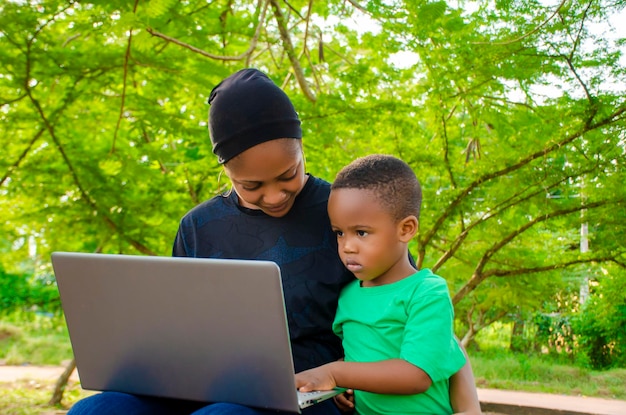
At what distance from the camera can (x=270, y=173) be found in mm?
2066

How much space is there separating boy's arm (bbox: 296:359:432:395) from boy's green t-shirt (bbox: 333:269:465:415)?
0.03m

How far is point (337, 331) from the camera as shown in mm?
2195

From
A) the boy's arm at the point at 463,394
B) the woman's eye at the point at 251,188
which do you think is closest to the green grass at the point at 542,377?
the boy's arm at the point at 463,394

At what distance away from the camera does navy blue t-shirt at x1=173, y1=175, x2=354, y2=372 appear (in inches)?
85.3

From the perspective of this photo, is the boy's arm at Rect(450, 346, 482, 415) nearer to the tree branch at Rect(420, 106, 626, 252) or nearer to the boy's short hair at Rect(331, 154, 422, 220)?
the boy's short hair at Rect(331, 154, 422, 220)

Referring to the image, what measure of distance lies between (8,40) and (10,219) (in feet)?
4.56

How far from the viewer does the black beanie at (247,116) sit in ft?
6.70

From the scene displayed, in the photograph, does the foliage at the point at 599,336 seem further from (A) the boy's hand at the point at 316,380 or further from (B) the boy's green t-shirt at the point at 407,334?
(A) the boy's hand at the point at 316,380

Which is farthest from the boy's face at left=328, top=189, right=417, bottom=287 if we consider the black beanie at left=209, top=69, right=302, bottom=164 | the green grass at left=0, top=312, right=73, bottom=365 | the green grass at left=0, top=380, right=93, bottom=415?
the green grass at left=0, top=312, right=73, bottom=365

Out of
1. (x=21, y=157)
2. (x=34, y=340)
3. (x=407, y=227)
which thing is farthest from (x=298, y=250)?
(x=34, y=340)

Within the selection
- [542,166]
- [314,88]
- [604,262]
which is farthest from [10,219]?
[604,262]

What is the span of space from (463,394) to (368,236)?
1.62 ft

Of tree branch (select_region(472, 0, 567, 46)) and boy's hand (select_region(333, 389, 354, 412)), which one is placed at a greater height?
tree branch (select_region(472, 0, 567, 46))

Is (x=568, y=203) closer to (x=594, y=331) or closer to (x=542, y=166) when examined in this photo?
(x=542, y=166)
